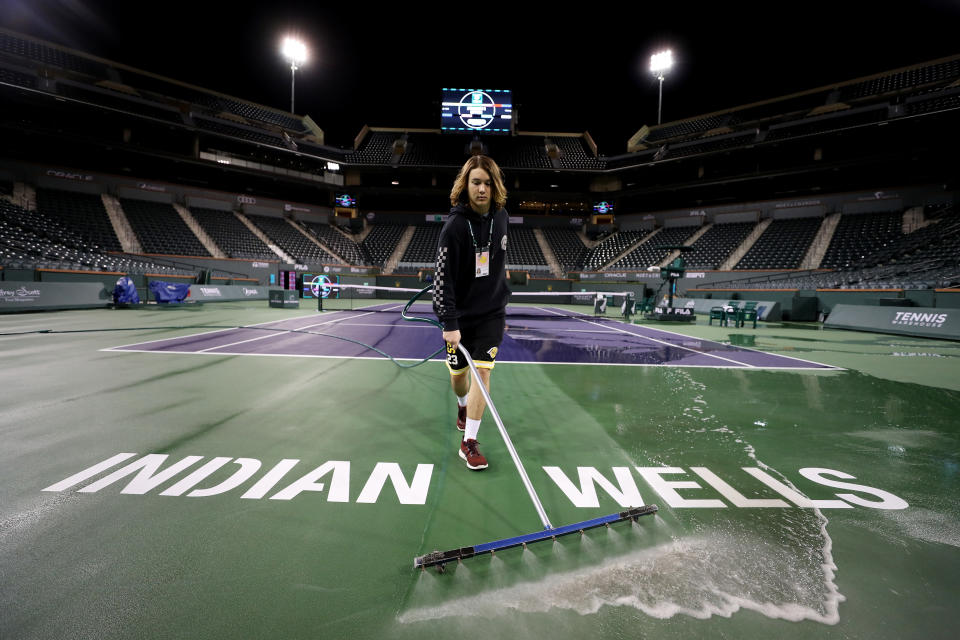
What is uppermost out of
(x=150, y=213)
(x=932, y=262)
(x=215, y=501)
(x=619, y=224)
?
(x=619, y=224)

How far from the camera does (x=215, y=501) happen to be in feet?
6.92

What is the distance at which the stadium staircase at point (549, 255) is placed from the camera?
3922 cm

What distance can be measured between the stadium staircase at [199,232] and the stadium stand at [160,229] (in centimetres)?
31

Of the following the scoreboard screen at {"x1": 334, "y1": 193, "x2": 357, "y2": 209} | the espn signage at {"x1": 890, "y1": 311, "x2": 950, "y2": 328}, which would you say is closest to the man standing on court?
the espn signage at {"x1": 890, "y1": 311, "x2": 950, "y2": 328}

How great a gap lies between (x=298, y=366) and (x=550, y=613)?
5.06m

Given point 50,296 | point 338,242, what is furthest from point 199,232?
point 50,296

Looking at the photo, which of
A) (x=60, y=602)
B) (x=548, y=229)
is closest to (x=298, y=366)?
(x=60, y=602)

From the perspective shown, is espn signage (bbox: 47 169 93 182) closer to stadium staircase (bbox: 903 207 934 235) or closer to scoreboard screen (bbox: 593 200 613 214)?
scoreboard screen (bbox: 593 200 613 214)

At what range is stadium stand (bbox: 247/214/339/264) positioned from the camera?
36312 mm

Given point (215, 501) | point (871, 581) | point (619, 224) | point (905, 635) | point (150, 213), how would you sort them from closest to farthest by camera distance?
point (905, 635) < point (871, 581) < point (215, 501) < point (150, 213) < point (619, 224)

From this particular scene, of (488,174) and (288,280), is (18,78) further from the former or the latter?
(488,174)

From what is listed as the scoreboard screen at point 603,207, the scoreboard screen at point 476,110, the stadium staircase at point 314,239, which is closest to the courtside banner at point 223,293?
the stadium staircase at point 314,239

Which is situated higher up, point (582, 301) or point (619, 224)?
point (619, 224)

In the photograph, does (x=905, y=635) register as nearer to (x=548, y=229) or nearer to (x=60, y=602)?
(x=60, y=602)
